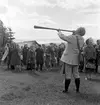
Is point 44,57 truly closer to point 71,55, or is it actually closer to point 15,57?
point 15,57

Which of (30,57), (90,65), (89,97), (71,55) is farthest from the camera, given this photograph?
(30,57)

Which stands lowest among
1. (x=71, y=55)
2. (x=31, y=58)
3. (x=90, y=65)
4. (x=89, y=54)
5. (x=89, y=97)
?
(x=89, y=97)

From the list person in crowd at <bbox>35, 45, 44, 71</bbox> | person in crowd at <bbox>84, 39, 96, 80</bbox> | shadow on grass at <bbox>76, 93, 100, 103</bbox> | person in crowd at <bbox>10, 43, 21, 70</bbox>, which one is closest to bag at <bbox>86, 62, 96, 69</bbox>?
person in crowd at <bbox>84, 39, 96, 80</bbox>

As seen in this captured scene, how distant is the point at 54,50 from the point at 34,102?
29.5ft

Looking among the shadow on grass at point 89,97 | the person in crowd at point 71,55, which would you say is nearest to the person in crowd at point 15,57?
Answer: the person in crowd at point 71,55

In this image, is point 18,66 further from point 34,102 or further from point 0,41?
point 0,41

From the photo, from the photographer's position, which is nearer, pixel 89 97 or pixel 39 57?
pixel 89 97

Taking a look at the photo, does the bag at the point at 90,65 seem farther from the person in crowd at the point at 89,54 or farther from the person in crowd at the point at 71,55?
the person in crowd at the point at 71,55

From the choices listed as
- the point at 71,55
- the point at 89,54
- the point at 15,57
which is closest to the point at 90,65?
the point at 89,54

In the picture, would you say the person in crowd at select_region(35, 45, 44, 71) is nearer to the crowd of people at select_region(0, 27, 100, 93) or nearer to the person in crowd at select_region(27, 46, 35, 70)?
the crowd of people at select_region(0, 27, 100, 93)

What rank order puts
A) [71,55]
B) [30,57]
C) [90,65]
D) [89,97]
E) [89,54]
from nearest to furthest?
1. [89,97]
2. [71,55]
3. [89,54]
4. [90,65]
5. [30,57]

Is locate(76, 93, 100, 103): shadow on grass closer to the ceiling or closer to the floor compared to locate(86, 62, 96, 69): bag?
closer to the floor

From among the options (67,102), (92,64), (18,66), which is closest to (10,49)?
(18,66)

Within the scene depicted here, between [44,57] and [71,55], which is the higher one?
[71,55]
